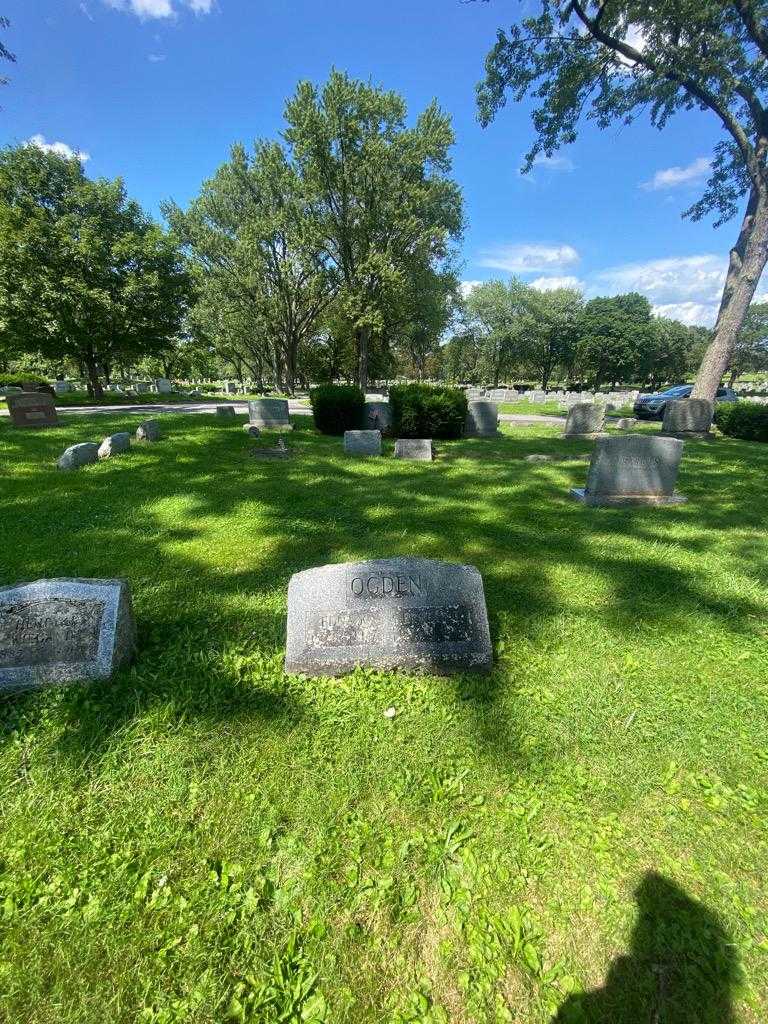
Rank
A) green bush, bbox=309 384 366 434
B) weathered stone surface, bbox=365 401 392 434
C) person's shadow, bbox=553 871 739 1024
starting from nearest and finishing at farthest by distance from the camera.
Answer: person's shadow, bbox=553 871 739 1024, green bush, bbox=309 384 366 434, weathered stone surface, bbox=365 401 392 434

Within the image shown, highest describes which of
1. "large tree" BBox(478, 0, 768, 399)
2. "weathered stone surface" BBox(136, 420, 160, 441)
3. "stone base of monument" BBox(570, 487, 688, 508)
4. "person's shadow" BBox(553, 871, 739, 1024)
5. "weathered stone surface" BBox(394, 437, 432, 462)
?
"large tree" BBox(478, 0, 768, 399)

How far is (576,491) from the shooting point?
6098 millimetres

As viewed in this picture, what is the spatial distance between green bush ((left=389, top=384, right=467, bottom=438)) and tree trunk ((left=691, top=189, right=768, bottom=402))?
7.81 meters

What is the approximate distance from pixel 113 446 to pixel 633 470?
881cm

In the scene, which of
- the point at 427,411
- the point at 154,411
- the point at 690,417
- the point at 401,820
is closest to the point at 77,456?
the point at 401,820

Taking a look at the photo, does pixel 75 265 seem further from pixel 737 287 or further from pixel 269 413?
pixel 737 287

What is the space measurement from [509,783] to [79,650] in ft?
7.89

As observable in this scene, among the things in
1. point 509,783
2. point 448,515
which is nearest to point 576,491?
point 448,515

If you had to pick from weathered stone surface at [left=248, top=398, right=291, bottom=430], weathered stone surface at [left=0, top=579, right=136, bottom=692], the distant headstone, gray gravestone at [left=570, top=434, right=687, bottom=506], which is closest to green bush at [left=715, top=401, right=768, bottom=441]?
gray gravestone at [left=570, top=434, right=687, bottom=506]

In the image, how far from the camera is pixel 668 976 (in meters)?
1.32

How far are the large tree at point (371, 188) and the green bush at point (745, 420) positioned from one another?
57.0ft

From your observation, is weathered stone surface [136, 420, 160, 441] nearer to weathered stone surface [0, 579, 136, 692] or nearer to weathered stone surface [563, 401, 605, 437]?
weathered stone surface [0, 579, 136, 692]

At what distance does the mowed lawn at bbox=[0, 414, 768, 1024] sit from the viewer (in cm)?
132

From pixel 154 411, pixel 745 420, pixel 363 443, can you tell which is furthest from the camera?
pixel 154 411
